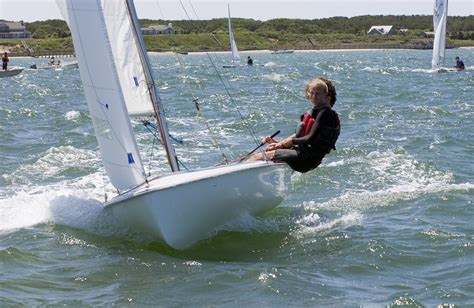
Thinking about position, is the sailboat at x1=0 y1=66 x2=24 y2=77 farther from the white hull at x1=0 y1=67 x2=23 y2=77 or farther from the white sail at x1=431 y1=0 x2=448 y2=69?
the white sail at x1=431 y1=0 x2=448 y2=69

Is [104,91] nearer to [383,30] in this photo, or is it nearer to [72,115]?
[72,115]

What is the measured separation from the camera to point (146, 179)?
929 centimetres

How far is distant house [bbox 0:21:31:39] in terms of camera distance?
444ft

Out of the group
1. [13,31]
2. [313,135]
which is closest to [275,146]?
[313,135]

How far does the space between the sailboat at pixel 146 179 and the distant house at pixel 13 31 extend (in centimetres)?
13062

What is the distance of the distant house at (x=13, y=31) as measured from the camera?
135m

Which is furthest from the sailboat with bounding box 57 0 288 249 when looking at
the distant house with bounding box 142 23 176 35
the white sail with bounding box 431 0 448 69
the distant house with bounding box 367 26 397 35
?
the distant house with bounding box 367 26 397 35

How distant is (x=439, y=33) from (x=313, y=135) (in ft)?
132

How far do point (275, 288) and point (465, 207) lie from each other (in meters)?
4.35

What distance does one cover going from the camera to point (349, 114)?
23.4 metres

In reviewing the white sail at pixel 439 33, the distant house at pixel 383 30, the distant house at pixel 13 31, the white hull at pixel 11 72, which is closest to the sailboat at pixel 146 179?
the white hull at pixel 11 72

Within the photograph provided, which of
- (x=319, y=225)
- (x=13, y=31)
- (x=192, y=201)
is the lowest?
(x=13, y=31)

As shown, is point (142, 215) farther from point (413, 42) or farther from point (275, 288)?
point (413, 42)

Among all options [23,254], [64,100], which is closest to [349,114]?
[64,100]
